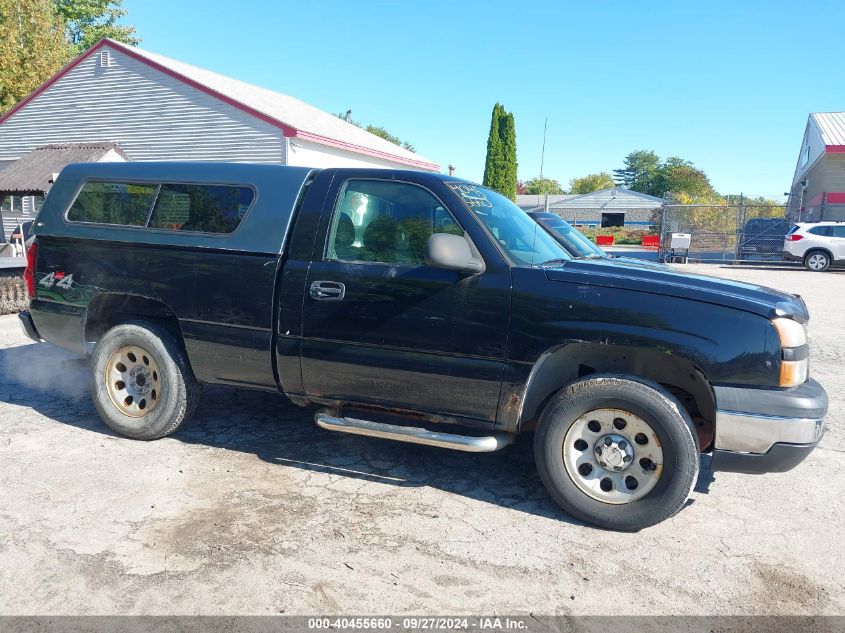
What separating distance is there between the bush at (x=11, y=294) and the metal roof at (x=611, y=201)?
181 feet

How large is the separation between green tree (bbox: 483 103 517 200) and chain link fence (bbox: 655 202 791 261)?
11.7 metres

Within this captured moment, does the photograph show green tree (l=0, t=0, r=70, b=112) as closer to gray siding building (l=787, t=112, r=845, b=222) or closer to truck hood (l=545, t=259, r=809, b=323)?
truck hood (l=545, t=259, r=809, b=323)

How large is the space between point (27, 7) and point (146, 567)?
31.0 m

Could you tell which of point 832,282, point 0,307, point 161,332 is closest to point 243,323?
point 161,332

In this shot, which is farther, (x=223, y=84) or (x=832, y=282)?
(x=223, y=84)

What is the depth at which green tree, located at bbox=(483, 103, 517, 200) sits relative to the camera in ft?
120

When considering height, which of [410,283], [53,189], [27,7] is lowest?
[410,283]

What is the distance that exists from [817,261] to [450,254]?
72.1ft

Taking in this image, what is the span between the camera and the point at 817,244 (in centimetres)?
2050

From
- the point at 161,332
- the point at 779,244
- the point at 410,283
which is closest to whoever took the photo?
the point at 410,283

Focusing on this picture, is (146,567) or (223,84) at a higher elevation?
(223,84)

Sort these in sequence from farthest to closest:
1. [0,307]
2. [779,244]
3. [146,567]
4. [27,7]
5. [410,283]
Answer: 1. [27,7]
2. [779,244]
3. [0,307]
4. [410,283]
5. [146,567]

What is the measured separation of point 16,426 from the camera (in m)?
4.71

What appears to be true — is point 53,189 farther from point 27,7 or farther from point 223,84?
point 27,7
